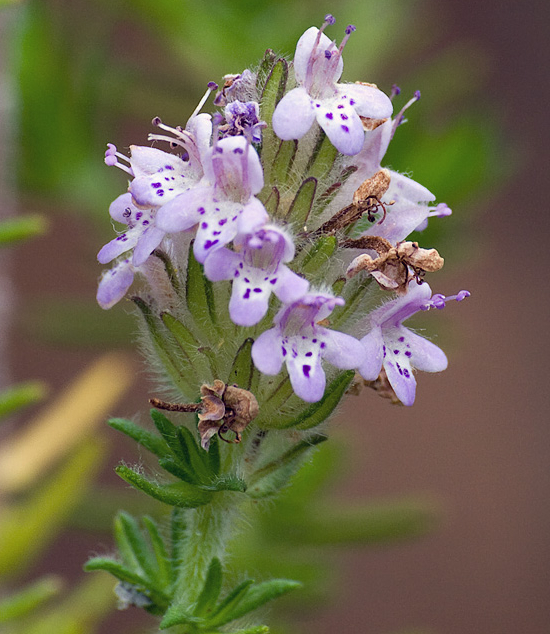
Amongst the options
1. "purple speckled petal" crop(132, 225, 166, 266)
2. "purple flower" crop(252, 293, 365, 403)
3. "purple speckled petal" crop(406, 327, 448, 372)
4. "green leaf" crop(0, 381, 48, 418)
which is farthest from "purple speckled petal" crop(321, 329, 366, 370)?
"green leaf" crop(0, 381, 48, 418)

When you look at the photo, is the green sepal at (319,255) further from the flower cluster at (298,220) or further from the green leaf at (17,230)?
the green leaf at (17,230)

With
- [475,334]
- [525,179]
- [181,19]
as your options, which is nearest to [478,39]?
[525,179]

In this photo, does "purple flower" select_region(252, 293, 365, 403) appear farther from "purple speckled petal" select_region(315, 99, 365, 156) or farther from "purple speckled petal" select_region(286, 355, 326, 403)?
"purple speckled petal" select_region(315, 99, 365, 156)

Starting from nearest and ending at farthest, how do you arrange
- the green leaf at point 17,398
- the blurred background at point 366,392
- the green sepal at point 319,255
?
the green sepal at point 319,255 < the green leaf at point 17,398 < the blurred background at point 366,392

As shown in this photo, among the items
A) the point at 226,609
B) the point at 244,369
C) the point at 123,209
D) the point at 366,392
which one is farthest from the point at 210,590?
the point at 366,392

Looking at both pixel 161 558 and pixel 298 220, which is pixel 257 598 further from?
pixel 298 220

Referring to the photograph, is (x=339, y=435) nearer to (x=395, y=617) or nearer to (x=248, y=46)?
(x=248, y=46)

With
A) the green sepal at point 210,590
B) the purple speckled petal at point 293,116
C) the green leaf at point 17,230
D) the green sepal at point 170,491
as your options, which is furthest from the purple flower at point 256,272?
the green leaf at point 17,230
